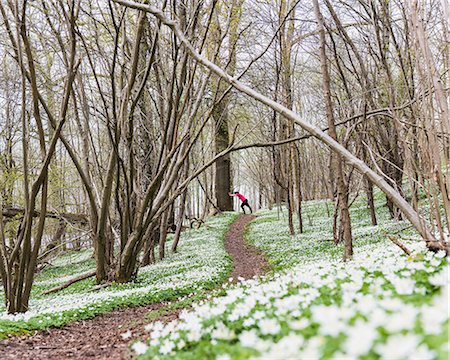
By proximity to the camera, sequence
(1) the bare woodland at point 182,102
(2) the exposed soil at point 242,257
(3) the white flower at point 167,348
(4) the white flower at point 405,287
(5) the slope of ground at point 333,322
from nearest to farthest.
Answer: (5) the slope of ground at point 333,322 → (4) the white flower at point 405,287 → (3) the white flower at point 167,348 → (1) the bare woodland at point 182,102 → (2) the exposed soil at point 242,257

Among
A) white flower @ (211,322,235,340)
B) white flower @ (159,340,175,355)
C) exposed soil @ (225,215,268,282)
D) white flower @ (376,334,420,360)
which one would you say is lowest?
exposed soil @ (225,215,268,282)

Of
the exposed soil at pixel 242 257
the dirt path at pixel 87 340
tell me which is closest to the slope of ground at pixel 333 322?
the dirt path at pixel 87 340

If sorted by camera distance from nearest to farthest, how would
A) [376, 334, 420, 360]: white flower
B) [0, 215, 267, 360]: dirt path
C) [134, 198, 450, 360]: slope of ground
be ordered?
[376, 334, 420, 360]: white flower < [134, 198, 450, 360]: slope of ground < [0, 215, 267, 360]: dirt path

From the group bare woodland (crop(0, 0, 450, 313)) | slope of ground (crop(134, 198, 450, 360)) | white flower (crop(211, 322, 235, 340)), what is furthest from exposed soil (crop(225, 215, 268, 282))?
white flower (crop(211, 322, 235, 340))

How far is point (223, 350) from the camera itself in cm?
315

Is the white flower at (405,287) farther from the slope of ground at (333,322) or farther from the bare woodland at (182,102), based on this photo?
the bare woodland at (182,102)

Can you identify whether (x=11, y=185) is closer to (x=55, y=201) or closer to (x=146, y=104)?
(x=55, y=201)

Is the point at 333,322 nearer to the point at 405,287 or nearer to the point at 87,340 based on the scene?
the point at 405,287

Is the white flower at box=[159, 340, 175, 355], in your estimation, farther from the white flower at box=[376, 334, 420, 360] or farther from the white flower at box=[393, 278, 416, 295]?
the white flower at box=[376, 334, 420, 360]

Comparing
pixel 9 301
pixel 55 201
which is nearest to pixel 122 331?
pixel 9 301

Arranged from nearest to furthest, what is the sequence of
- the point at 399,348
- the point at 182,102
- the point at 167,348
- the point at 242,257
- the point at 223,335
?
the point at 399,348, the point at 223,335, the point at 167,348, the point at 182,102, the point at 242,257

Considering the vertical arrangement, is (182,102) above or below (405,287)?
above

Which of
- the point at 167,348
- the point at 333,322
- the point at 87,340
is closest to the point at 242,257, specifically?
the point at 87,340

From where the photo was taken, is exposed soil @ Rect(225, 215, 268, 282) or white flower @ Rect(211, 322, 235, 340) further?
exposed soil @ Rect(225, 215, 268, 282)
